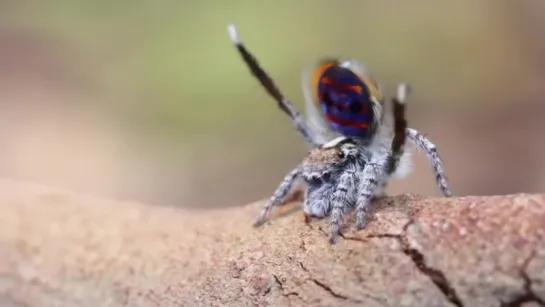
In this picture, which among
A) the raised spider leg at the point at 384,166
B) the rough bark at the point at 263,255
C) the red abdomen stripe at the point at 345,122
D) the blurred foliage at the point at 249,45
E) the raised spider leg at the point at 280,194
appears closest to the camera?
the rough bark at the point at 263,255

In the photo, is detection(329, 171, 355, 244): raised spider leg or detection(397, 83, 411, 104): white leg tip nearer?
A: detection(397, 83, 411, 104): white leg tip

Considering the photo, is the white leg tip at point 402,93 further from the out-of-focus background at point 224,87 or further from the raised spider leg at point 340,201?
the out-of-focus background at point 224,87

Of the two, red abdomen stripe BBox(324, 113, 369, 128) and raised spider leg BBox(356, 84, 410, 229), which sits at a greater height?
red abdomen stripe BBox(324, 113, 369, 128)

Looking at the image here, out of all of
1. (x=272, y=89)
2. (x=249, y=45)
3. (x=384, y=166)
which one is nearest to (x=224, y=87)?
(x=249, y=45)

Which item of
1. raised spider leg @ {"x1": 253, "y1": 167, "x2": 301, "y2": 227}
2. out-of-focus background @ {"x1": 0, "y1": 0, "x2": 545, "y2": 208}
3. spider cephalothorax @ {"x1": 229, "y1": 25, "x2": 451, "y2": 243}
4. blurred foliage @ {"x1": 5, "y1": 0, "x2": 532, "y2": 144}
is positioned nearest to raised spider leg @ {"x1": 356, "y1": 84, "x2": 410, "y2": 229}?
spider cephalothorax @ {"x1": 229, "y1": 25, "x2": 451, "y2": 243}

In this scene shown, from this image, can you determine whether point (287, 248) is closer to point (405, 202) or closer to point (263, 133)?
point (405, 202)

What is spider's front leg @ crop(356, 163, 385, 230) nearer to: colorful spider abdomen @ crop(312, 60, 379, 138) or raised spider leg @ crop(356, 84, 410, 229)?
raised spider leg @ crop(356, 84, 410, 229)

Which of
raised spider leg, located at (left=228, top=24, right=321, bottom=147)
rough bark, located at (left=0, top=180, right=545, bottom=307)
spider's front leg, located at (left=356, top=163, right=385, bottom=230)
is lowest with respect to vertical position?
rough bark, located at (left=0, top=180, right=545, bottom=307)

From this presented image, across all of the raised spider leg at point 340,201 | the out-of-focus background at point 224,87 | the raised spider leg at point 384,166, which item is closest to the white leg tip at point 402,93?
the raised spider leg at point 384,166
